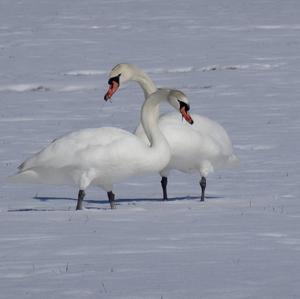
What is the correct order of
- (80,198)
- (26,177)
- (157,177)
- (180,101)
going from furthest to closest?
1. (157,177)
2. (180,101)
3. (26,177)
4. (80,198)

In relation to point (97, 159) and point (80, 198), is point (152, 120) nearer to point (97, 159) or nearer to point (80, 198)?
point (97, 159)

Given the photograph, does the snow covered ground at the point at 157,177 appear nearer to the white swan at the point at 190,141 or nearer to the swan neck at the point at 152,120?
the white swan at the point at 190,141

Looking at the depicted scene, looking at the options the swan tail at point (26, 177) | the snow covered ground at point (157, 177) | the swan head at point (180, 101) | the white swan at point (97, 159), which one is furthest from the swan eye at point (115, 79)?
the swan tail at point (26, 177)

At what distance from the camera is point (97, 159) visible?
10.1 meters

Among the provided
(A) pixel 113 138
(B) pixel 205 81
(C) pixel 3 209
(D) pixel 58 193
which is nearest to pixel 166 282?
(A) pixel 113 138

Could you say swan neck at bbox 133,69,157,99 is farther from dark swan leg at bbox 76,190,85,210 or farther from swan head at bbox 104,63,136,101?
dark swan leg at bbox 76,190,85,210

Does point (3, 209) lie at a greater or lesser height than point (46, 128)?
greater

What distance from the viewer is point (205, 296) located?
6.03 metres

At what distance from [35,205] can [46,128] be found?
7358mm

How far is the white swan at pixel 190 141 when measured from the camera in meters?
11.4

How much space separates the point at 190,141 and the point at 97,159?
155 centimetres

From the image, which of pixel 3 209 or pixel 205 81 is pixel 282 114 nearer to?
pixel 205 81

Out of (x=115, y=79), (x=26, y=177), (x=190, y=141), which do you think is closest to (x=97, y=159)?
(x=26, y=177)

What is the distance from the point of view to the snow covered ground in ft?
22.0
